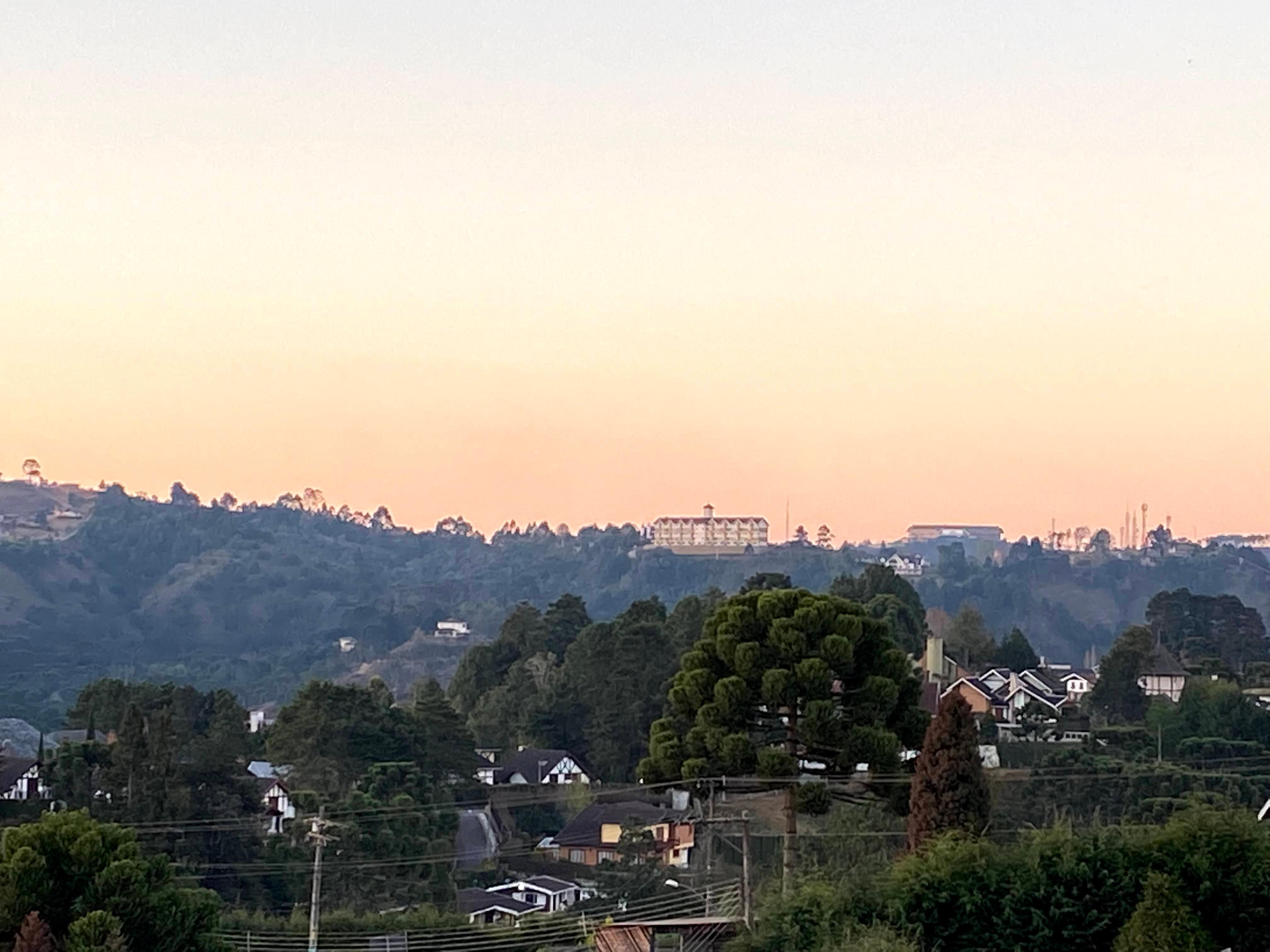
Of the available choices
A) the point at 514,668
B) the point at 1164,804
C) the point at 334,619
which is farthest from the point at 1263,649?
the point at 334,619

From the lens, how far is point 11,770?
5619cm

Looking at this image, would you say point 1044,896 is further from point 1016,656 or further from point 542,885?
point 1016,656

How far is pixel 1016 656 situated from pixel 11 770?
3974 centimetres

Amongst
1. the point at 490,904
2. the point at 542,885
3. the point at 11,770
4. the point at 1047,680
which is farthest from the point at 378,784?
the point at 1047,680

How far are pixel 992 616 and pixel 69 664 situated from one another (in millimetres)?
80362

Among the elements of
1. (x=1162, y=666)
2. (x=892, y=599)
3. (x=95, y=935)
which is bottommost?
(x=95, y=935)

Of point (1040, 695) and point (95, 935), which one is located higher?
point (1040, 695)

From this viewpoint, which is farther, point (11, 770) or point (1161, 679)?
point (1161, 679)

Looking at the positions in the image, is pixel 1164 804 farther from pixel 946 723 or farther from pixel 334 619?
pixel 334 619

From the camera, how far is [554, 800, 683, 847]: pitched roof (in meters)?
51.2

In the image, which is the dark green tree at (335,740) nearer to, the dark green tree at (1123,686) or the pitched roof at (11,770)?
the pitched roof at (11,770)

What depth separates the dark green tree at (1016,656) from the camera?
3132 inches

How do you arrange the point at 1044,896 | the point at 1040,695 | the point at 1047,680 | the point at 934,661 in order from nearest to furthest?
the point at 1044,896
the point at 934,661
the point at 1040,695
the point at 1047,680

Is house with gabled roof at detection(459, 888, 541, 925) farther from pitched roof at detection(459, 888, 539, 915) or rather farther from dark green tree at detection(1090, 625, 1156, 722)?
dark green tree at detection(1090, 625, 1156, 722)
